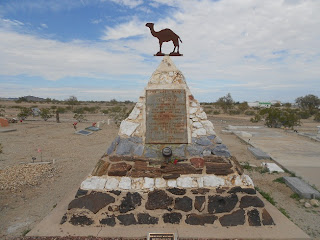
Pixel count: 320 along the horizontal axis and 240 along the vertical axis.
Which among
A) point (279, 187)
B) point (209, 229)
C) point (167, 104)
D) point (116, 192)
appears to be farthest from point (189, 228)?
→ point (279, 187)

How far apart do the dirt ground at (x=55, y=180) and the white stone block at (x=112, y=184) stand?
166 centimetres

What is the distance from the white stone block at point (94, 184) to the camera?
436 centimetres

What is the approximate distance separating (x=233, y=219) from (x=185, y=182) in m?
1.04

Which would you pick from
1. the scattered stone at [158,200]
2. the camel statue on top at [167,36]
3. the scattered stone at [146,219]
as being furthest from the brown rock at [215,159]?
the camel statue on top at [167,36]

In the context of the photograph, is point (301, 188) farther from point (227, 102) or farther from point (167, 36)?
point (227, 102)

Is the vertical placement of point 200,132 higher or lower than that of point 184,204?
higher

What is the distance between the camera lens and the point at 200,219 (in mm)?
4129

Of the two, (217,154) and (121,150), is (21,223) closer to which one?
(121,150)

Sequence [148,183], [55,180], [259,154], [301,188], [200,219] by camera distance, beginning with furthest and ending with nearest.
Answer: [259,154] < [55,180] < [301,188] < [148,183] < [200,219]

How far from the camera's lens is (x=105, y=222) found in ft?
13.6

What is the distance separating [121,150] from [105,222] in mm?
1341

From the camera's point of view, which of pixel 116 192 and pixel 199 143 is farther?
pixel 199 143

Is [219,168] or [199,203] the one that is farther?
[219,168]

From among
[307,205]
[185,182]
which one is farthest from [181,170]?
[307,205]
